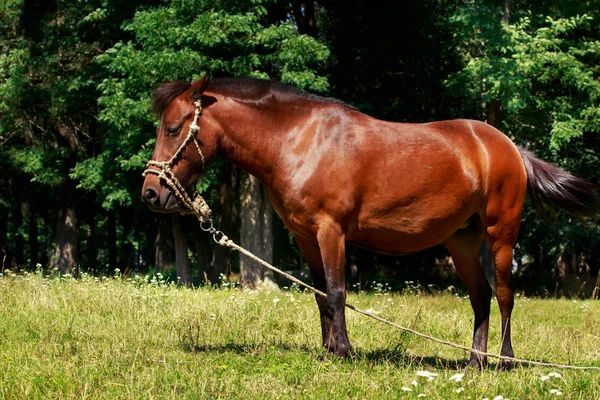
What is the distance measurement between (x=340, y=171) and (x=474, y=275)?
2061 millimetres

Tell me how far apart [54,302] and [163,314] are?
142 centimetres

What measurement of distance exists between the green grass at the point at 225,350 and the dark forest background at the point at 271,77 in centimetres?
782

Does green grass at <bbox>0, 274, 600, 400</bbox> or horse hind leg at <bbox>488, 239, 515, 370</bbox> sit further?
horse hind leg at <bbox>488, 239, 515, 370</bbox>

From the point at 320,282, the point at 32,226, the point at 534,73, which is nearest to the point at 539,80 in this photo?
the point at 534,73

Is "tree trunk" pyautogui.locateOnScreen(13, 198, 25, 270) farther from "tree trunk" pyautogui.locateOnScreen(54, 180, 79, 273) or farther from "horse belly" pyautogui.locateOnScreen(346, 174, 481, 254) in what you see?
"horse belly" pyautogui.locateOnScreen(346, 174, 481, 254)

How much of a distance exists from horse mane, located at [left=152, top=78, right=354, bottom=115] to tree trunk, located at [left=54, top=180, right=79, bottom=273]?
19.4 metres

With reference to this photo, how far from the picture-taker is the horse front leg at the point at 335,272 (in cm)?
638

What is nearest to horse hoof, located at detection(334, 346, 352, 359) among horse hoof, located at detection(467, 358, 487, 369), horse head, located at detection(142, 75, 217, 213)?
horse hoof, located at detection(467, 358, 487, 369)

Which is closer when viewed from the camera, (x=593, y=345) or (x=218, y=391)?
(x=218, y=391)

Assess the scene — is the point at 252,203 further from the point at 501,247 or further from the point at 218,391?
the point at 218,391

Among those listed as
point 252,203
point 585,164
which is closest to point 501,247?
point 252,203

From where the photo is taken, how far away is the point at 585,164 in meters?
22.5

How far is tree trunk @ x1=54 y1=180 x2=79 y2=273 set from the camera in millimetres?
25109

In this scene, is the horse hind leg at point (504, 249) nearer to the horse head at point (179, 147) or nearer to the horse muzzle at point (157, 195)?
the horse head at point (179, 147)
